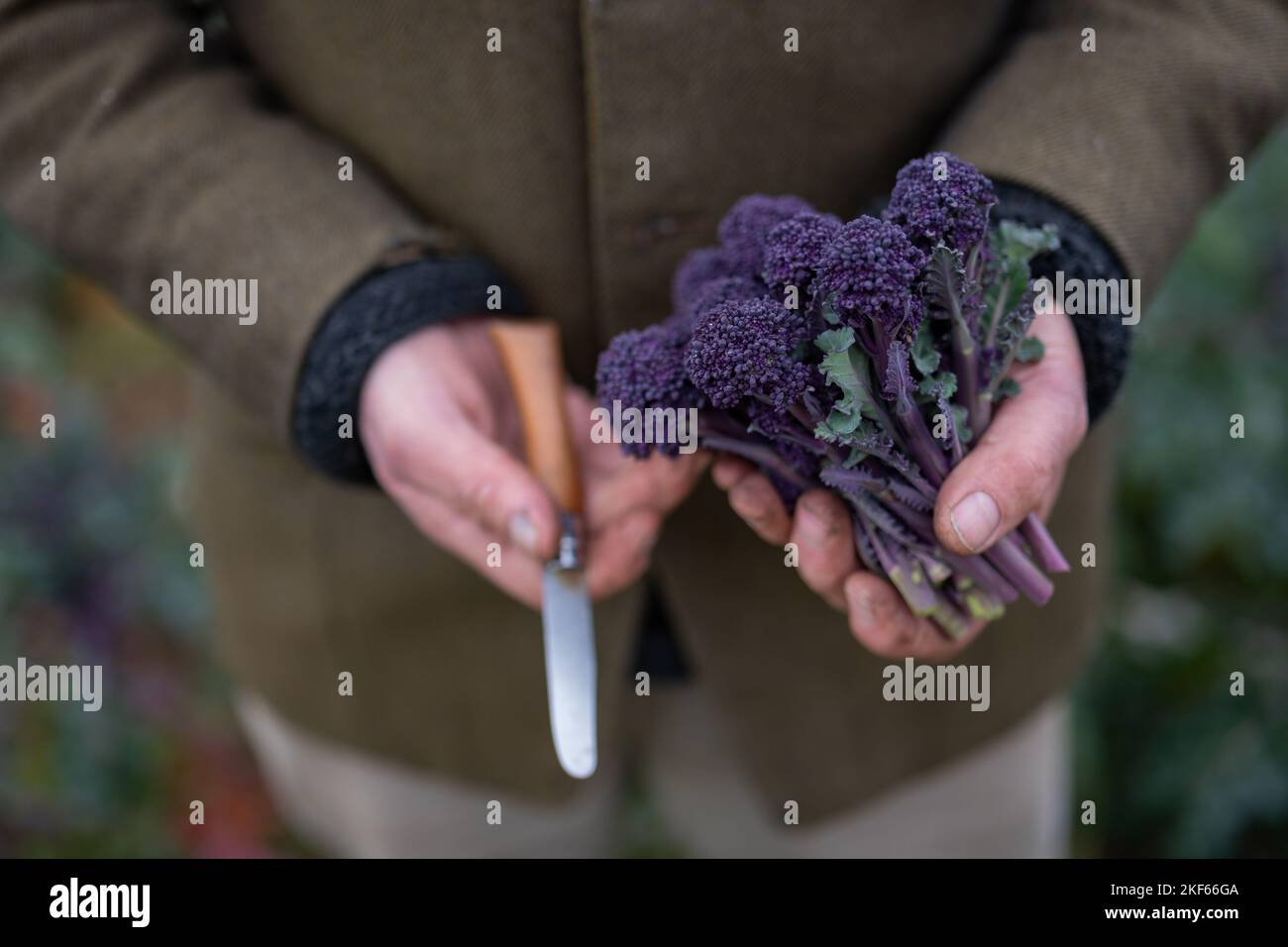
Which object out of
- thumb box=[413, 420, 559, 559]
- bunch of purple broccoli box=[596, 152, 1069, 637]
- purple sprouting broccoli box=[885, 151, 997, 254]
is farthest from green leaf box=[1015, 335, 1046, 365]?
thumb box=[413, 420, 559, 559]

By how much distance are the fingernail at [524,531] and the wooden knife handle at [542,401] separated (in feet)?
0.46

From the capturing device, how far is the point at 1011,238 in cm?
102

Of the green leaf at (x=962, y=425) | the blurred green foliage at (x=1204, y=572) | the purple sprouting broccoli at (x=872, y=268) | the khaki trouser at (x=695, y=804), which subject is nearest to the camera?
the purple sprouting broccoli at (x=872, y=268)

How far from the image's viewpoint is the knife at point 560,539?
3.52 feet

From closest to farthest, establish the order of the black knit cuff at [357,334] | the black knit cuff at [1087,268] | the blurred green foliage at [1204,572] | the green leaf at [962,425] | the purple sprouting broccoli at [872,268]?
1. the purple sprouting broccoli at [872,268]
2. the green leaf at [962,425]
3. the black knit cuff at [1087,268]
4. the black knit cuff at [357,334]
5. the blurred green foliage at [1204,572]

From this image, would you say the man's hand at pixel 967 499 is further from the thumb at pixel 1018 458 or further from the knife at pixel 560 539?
the knife at pixel 560 539

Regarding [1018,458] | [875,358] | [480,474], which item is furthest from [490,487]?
[1018,458]

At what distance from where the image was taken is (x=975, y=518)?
906 millimetres

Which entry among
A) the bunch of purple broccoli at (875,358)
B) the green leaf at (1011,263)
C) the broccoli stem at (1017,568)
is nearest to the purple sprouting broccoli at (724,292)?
the bunch of purple broccoli at (875,358)

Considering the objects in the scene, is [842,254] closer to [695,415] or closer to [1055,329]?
[695,415]

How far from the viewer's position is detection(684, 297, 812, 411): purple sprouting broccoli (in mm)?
891
